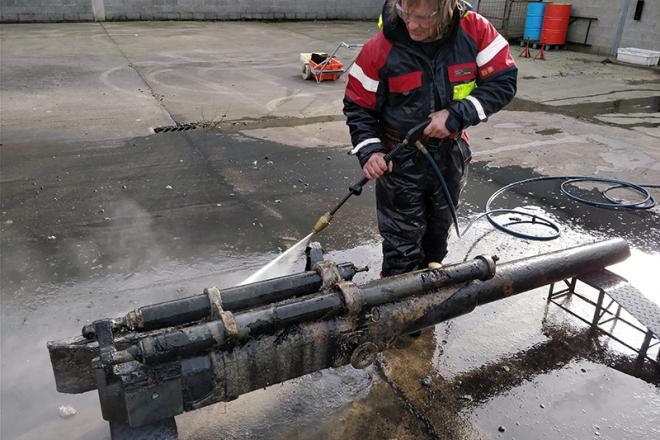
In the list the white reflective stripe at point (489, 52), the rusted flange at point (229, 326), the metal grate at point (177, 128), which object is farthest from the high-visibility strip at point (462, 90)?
the metal grate at point (177, 128)

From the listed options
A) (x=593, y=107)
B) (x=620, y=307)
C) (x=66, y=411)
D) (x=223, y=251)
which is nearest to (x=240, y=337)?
(x=66, y=411)

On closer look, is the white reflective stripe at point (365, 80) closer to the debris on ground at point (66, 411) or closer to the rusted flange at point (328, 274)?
the rusted flange at point (328, 274)

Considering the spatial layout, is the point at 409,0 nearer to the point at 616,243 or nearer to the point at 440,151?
the point at 440,151

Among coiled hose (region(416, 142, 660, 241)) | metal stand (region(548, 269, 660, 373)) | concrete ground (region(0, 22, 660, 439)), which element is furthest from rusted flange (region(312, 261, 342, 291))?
coiled hose (region(416, 142, 660, 241))

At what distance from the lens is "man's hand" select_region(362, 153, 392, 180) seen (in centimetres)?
259

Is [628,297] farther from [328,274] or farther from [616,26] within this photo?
[616,26]

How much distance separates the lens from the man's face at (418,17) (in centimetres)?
233

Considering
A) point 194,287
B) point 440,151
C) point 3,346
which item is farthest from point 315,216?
point 3,346

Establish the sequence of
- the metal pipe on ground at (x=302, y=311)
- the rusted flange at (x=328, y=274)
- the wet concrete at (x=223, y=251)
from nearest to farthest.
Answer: the metal pipe on ground at (x=302, y=311)
the rusted flange at (x=328, y=274)
the wet concrete at (x=223, y=251)

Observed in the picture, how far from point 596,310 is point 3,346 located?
11.1 feet

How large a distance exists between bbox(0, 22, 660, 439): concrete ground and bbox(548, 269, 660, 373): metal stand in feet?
0.35

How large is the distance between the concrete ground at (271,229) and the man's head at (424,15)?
1.67 meters

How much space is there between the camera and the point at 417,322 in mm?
2234

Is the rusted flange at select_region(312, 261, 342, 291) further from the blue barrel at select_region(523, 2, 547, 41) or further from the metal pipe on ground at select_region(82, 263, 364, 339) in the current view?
the blue barrel at select_region(523, 2, 547, 41)
